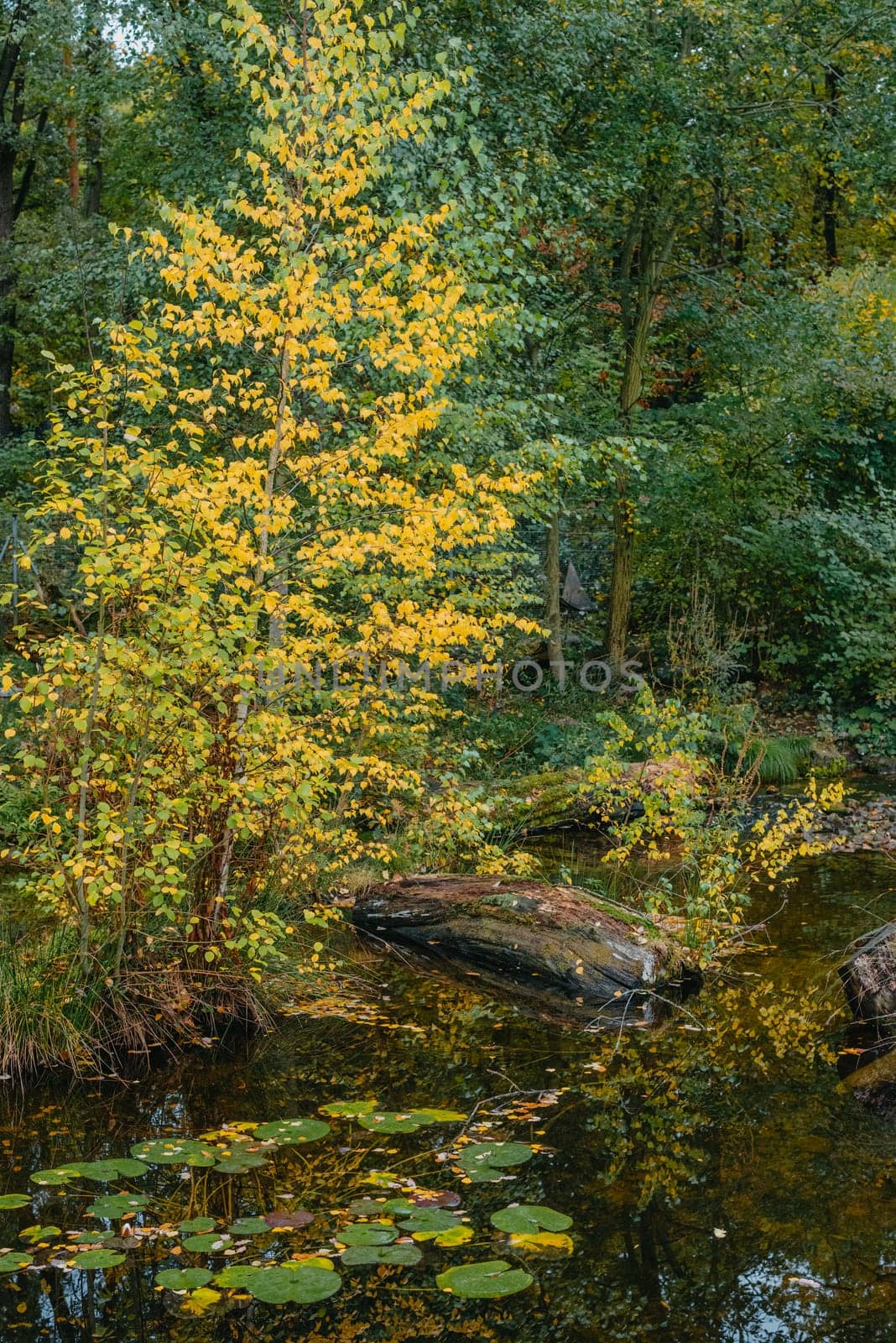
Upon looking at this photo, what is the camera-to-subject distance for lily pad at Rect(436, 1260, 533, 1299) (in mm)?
3463

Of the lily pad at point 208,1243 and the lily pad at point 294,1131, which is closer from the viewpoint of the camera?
the lily pad at point 208,1243

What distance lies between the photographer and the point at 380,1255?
3656 mm

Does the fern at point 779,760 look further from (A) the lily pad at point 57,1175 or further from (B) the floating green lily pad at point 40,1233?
(B) the floating green lily pad at point 40,1233

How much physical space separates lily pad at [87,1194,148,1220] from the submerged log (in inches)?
113

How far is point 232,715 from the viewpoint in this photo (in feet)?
18.2

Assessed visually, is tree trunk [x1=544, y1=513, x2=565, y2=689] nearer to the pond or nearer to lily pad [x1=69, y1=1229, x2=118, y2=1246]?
the pond

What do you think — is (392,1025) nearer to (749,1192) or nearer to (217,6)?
(749,1192)

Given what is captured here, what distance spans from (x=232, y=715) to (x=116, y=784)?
0.66 meters

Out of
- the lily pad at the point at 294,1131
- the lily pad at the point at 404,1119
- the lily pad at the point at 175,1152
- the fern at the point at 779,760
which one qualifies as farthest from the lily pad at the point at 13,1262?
the fern at the point at 779,760

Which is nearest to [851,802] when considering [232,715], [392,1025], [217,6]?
[392,1025]

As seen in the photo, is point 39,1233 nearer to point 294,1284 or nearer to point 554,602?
point 294,1284

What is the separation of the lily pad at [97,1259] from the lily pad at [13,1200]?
47 cm

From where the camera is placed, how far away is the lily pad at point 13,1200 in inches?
158

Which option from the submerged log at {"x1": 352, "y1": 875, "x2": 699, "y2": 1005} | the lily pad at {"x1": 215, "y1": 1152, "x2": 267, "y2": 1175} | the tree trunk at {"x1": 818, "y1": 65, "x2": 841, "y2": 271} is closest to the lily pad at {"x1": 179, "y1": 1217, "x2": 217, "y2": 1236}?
the lily pad at {"x1": 215, "y1": 1152, "x2": 267, "y2": 1175}
